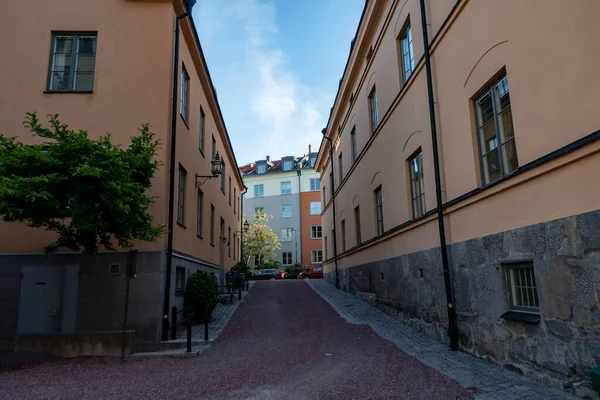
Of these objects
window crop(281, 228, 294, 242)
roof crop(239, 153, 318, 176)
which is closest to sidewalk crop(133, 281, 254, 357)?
window crop(281, 228, 294, 242)

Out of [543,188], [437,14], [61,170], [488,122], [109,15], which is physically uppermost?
[109,15]

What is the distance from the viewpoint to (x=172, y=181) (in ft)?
30.5

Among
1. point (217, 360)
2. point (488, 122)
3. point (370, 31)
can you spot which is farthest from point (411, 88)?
point (217, 360)

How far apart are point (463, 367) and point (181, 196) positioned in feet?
25.6

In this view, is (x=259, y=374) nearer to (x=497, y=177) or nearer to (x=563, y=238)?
Result: (x=563, y=238)

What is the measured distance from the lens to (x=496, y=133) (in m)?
6.51

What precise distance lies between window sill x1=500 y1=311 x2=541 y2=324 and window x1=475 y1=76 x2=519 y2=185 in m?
2.03

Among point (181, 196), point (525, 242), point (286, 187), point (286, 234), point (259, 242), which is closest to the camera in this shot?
point (525, 242)

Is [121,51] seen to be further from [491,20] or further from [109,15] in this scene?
[491,20]

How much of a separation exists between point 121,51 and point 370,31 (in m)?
7.76

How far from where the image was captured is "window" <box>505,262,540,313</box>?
18.1 feet

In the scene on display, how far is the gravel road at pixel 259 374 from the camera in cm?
551

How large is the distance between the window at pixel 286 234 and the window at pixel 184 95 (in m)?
33.8

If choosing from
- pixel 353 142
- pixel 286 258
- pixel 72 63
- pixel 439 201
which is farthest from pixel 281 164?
pixel 439 201
